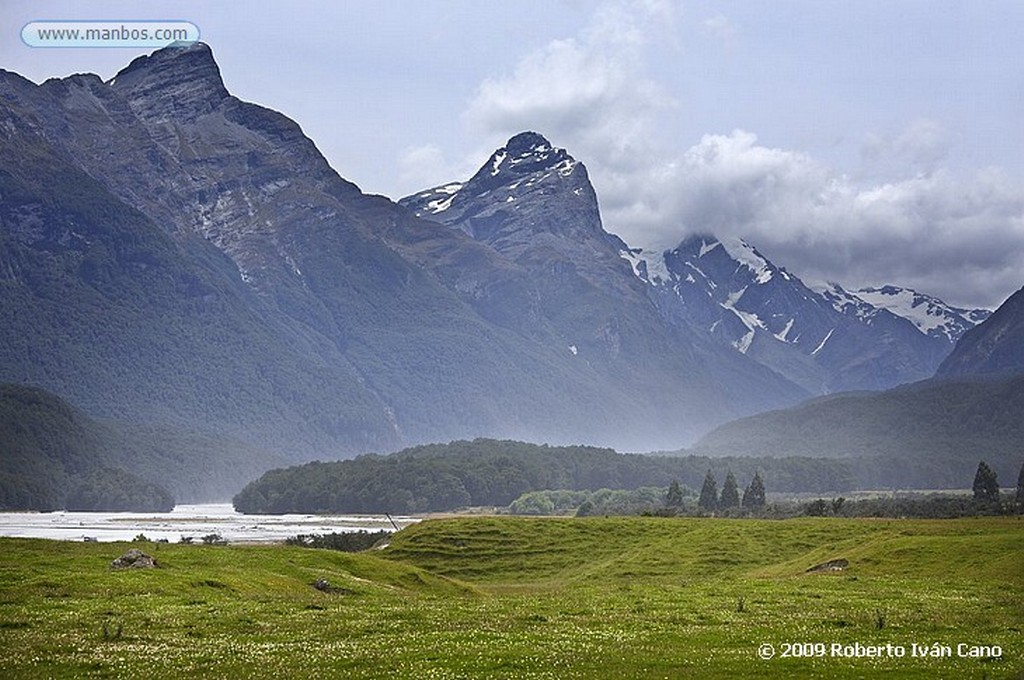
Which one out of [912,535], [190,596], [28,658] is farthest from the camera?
[912,535]

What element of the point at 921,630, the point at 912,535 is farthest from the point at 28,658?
the point at 912,535

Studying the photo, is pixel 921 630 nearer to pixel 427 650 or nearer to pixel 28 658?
pixel 427 650

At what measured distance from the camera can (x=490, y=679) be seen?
3903 cm

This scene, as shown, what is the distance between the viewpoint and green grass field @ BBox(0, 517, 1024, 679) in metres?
42.2

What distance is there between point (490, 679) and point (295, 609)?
82.0 feet

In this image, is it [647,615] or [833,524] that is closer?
[647,615]

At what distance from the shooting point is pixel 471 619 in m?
57.5

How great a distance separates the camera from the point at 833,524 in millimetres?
151625

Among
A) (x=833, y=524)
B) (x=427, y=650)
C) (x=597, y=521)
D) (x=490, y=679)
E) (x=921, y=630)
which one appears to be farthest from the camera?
(x=597, y=521)

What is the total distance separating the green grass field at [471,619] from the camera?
4216 centimetres

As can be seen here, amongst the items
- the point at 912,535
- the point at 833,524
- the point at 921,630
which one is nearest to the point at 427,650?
the point at 921,630

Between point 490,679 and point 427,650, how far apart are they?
7.27 metres

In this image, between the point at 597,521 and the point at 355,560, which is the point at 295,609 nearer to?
the point at 355,560

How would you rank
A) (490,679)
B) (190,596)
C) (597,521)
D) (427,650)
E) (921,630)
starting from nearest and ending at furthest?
(490,679) < (427,650) < (921,630) < (190,596) < (597,521)
